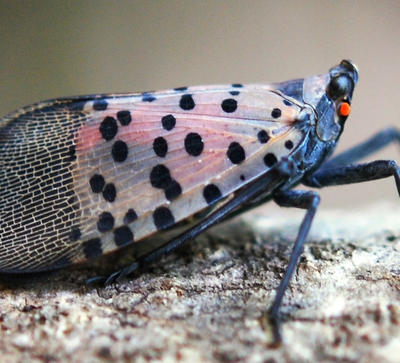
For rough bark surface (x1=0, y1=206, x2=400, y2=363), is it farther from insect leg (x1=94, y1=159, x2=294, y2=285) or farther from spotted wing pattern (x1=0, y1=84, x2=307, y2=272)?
spotted wing pattern (x1=0, y1=84, x2=307, y2=272)

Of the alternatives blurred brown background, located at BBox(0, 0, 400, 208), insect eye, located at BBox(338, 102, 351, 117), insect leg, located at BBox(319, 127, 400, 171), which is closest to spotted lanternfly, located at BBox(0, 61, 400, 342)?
insect eye, located at BBox(338, 102, 351, 117)

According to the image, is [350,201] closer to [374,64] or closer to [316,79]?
[374,64]

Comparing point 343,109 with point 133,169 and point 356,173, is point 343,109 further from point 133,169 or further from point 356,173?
point 133,169

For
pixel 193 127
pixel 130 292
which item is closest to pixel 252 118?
pixel 193 127

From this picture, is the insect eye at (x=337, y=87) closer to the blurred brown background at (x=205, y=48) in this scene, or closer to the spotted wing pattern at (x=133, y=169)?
the spotted wing pattern at (x=133, y=169)

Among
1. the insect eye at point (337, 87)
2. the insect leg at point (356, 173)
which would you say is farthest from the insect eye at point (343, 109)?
the insect leg at point (356, 173)

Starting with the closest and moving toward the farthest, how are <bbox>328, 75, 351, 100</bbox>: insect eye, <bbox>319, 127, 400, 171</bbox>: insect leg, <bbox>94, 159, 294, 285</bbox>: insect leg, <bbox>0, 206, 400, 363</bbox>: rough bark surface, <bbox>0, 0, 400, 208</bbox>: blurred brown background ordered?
<bbox>0, 206, 400, 363</bbox>: rough bark surface
<bbox>94, 159, 294, 285</bbox>: insect leg
<bbox>328, 75, 351, 100</bbox>: insect eye
<bbox>319, 127, 400, 171</bbox>: insect leg
<bbox>0, 0, 400, 208</bbox>: blurred brown background
